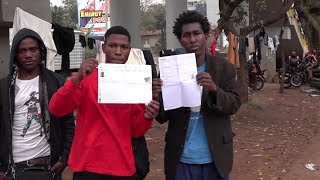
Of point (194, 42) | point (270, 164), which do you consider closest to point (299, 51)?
point (270, 164)

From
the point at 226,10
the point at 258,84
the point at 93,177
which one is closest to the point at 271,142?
the point at 226,10

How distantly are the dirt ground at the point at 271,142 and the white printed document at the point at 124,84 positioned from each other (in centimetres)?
347

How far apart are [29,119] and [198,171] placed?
110cm

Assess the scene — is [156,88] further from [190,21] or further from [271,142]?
[271,142]

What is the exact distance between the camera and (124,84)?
2.49m

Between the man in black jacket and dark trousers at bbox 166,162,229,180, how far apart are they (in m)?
0.74

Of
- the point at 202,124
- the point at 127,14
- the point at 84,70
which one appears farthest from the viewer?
the point at 127,14

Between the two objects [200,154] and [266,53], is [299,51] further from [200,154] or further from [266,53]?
[200,154]

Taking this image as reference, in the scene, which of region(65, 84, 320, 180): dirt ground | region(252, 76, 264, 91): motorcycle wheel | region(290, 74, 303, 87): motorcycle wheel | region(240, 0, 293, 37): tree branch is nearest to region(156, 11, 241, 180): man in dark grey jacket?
region(65, 84, 320, 180): dirt ground

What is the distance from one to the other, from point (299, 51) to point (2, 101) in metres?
22.6

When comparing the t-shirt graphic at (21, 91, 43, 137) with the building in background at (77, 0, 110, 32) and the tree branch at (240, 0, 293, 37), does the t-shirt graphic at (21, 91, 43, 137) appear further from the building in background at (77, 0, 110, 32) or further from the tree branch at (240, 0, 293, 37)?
the building in background at (77, 0, 110, 32)

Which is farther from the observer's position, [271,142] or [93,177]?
[271,142]

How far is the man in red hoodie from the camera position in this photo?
2473mm

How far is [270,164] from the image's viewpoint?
255 inches
